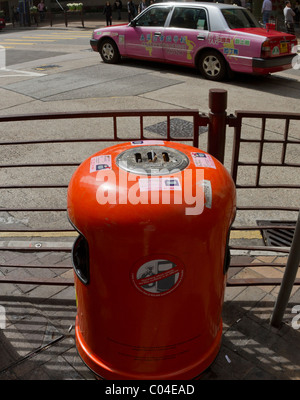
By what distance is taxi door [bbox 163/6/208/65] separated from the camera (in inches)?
424

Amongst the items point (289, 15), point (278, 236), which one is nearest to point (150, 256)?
point (278, 236)

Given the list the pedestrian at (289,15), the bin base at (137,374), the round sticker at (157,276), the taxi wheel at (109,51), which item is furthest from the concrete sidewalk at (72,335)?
the pedestrian at (289,15)

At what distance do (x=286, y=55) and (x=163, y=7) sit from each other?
366 cm

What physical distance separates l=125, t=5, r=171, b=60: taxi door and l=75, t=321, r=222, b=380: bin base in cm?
1015

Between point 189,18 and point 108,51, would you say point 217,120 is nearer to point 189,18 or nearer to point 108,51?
point 189,18

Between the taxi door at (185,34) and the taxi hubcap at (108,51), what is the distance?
7.37 ft

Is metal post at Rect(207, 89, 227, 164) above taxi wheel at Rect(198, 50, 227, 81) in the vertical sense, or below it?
above

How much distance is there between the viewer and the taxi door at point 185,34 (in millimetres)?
10781

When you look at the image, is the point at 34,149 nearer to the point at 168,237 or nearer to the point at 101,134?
the point at 101,134

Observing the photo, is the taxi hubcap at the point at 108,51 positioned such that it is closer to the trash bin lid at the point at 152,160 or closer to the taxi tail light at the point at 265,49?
the taxi tail light at the point at 265,49

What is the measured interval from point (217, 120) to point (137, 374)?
1.82m

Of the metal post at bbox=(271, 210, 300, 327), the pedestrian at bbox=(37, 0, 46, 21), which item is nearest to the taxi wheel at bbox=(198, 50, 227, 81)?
the metal post at bbox=(271, 210, 300, 327)

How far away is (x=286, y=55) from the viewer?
10438mm

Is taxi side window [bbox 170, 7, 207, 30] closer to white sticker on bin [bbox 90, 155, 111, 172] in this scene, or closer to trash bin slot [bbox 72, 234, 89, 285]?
white sticker on bin [bbox 90, 155, 111, 172]
